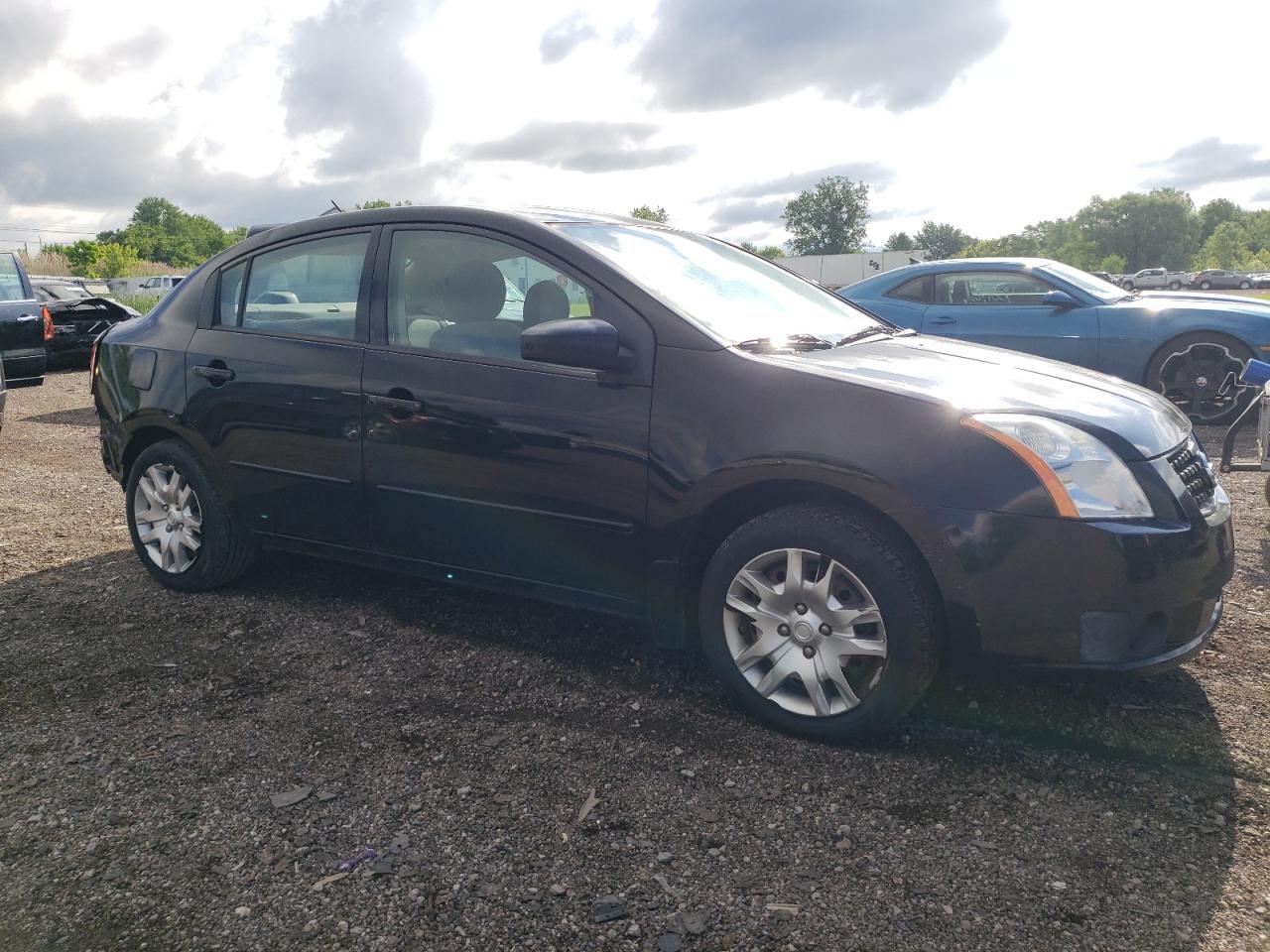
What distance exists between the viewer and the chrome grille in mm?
3014

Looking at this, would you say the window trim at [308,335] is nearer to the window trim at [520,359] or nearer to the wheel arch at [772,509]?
the window trim at [520,359]

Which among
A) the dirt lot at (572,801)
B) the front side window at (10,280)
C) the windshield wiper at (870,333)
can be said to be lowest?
the dirt lot at (572,801)

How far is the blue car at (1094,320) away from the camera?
8.43 meters

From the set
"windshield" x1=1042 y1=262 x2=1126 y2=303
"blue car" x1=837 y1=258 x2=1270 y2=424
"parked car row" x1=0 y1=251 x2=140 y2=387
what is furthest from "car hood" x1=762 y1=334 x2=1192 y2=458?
"parked car row" x1=0 y1=251 x2=140 y2=387

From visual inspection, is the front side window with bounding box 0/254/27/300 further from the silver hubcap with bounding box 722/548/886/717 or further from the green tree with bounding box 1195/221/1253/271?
the green tree with bounding box 1195/221/1253/271

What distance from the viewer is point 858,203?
130 m

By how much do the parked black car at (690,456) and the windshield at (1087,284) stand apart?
18.0 ft

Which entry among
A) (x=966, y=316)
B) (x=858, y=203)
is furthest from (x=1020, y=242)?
(x=966, y=316)

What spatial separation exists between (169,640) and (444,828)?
2.00m

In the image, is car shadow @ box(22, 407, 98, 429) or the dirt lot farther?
car shadow @ box(22, 407, 98, 429)

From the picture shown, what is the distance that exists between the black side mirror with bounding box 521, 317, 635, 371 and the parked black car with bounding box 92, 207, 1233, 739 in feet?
0.03

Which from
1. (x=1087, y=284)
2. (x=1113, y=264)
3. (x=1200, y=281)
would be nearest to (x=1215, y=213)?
(x=1113, y=264)

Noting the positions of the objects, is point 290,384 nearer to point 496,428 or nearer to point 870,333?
point 496,428

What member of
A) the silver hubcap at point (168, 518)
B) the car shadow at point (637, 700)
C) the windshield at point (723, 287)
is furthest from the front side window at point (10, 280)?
the windshield at point (723, 287)
